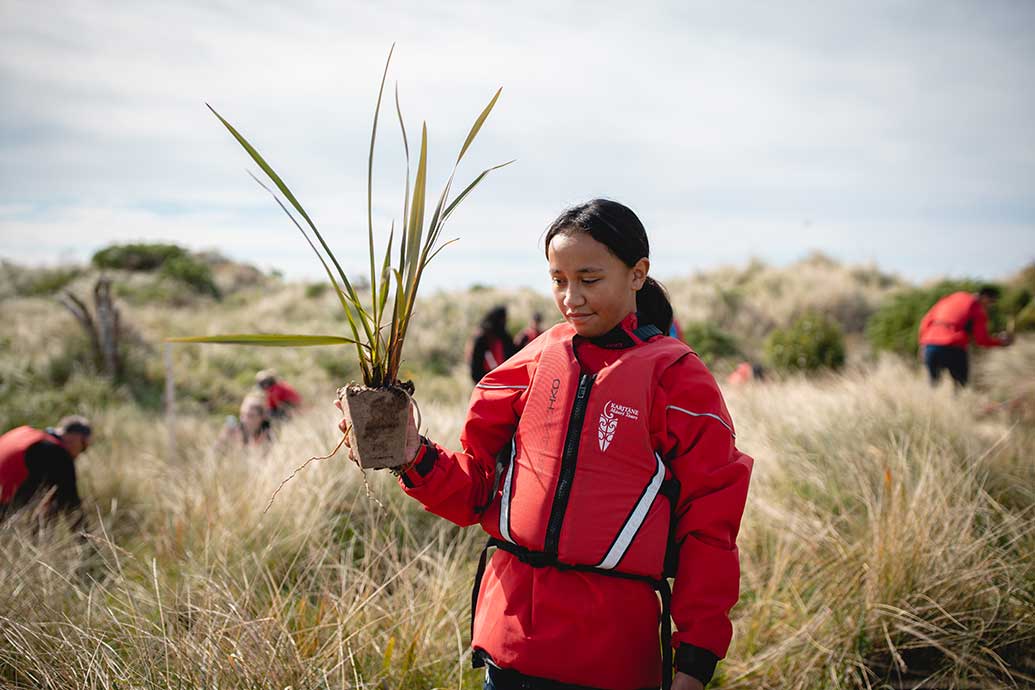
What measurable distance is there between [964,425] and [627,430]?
4792mm

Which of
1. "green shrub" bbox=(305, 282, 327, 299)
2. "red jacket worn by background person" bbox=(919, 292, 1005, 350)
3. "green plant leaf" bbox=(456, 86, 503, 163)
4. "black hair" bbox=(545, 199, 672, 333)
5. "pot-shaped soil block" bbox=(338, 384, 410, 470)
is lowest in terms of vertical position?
"green shrub" bbox=(305, 282, 327, 299)

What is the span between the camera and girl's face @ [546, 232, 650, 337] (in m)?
1.74

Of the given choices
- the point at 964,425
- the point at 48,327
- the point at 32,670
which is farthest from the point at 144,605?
the point at 48,327

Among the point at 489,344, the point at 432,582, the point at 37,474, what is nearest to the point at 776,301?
the point at 489,344

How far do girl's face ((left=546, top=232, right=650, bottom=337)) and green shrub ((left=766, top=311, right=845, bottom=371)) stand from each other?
34.1 feet

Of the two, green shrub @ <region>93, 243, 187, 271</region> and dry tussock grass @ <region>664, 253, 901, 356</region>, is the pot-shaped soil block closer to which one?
dry tussock grass @ <region>664, 253, 901, 356</region>

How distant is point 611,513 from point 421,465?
51 centimetres

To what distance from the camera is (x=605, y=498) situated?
1642 millimetres

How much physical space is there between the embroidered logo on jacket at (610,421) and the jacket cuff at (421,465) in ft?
1.45

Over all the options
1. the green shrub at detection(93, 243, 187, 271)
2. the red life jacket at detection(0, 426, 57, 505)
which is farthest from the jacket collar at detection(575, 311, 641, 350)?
the green shrub at detection(93, 243, 187, 271)

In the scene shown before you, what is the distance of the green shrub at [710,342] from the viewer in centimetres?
1273

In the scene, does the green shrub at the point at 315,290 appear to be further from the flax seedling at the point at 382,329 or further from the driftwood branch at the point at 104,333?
the flax seedling at the point at 382,329

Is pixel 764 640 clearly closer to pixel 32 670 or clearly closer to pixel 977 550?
pixel 977 550

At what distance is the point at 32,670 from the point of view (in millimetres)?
2293
